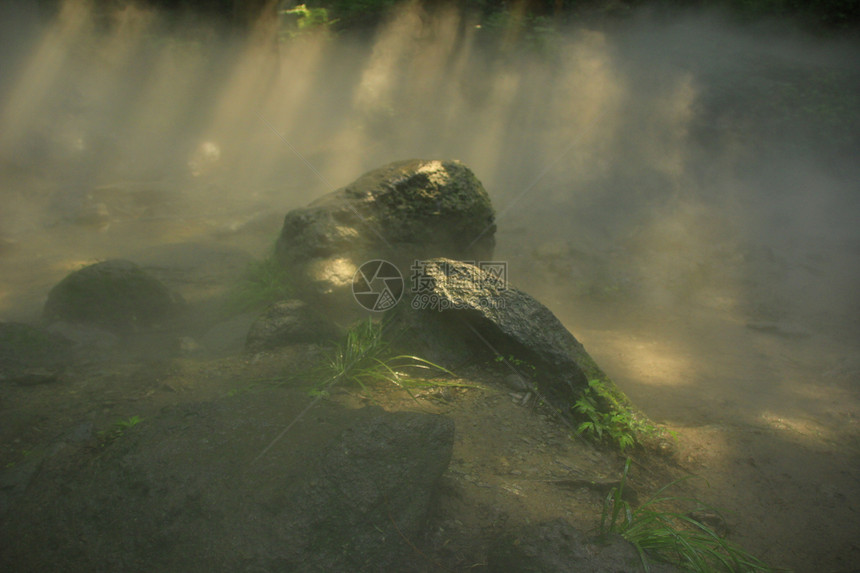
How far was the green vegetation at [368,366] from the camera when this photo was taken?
3482 millimetres

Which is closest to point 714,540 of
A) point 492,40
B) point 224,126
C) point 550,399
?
point 550,399

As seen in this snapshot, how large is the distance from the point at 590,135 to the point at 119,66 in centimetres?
1271

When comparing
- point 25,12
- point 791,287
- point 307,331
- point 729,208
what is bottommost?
point 791,287

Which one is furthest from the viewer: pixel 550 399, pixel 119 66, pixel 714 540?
pixel 119 66

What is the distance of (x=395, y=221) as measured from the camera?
5.44 meters

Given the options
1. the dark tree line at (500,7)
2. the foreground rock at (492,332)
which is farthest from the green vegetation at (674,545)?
the dark tree line at (500,7)

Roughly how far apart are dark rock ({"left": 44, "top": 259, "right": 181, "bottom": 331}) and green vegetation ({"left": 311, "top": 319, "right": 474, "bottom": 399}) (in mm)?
2664

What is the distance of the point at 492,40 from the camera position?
1211 centimetres

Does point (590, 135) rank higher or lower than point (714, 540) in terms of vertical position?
higher

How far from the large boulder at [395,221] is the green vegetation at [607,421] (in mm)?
2569

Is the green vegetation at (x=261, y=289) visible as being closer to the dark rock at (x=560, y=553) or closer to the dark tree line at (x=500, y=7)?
the dark rock at (x=560, y=553)

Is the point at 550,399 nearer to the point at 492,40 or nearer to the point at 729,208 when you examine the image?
the point at 729,208

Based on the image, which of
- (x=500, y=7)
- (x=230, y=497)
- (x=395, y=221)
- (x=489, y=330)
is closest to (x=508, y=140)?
(x=500, y=7)

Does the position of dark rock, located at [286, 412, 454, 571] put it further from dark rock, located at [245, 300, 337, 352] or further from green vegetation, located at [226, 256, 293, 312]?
green vegetation, located at [226, 256, 293, 312]
